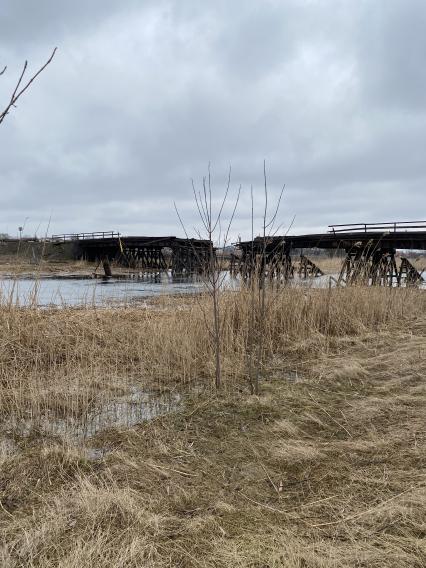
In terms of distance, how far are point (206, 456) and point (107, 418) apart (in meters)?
1.34

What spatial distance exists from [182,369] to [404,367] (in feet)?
10.1

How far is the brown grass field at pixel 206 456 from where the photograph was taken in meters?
2.28

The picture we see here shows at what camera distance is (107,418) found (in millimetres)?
4406

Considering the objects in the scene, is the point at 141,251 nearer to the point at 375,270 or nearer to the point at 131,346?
the point at 375,270

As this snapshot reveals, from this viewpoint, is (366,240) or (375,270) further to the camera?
(366,240)

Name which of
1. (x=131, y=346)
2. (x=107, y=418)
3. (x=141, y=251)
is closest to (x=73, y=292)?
(x=131, y=346)

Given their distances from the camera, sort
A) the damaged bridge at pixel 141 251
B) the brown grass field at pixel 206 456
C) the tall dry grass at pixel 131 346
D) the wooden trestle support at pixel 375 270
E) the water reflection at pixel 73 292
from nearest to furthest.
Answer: the brown grass field at pixel 206 456
the tall dry grass at pixel 131 346
the water reflection at pixel 73 292
the wooden trestle support at pixel 375 270
the damaged bridge at pixel 141 251

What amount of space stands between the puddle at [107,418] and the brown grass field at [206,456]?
1.8 inches

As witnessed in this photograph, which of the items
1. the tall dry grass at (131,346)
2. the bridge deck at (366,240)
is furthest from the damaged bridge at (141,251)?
the tall dry grass at (131,346)

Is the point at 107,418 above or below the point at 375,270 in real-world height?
below

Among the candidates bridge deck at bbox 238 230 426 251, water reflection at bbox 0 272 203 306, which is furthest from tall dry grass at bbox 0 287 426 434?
bridge deck at bbox 238 230 426 251

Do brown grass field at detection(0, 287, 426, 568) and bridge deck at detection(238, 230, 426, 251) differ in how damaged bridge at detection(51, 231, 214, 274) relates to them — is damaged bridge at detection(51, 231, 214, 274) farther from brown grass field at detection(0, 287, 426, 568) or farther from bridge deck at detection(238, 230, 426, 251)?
brown grass field at detection(0, 287, 426, 568)

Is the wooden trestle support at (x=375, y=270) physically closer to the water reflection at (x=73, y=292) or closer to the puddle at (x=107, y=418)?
the water reflection at (x=73, y=292)

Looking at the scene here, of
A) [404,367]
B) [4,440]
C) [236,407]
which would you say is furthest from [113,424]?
[404,367]
